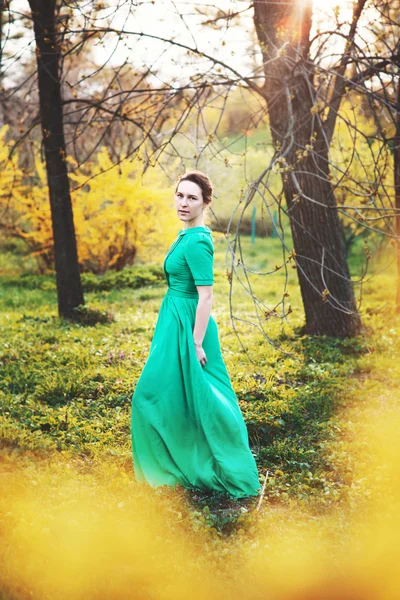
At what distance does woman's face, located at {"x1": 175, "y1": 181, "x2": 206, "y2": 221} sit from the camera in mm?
3367

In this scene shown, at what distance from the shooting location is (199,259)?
3.30 m

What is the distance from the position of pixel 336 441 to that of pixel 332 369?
1533mm

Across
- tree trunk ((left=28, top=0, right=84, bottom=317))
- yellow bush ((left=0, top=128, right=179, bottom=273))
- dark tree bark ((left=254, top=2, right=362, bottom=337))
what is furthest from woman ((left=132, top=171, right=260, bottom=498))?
yellow bush ((left=0, top=128, right=179, bottom=273))

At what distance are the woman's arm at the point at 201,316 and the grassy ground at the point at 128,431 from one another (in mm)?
620

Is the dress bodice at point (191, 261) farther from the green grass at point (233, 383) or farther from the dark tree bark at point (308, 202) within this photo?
the dark tree bark at point (308, 202)

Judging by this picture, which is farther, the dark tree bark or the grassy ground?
the dark tree bark

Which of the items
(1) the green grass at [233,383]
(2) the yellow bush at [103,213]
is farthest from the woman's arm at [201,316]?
(2) the yellow bush at [103,213]

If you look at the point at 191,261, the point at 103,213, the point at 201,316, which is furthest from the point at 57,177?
the point at 201,316

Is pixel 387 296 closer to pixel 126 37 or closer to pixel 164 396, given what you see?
pixel 126 37

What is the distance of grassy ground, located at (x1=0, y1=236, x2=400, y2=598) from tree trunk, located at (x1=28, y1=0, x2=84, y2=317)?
0.51 meters

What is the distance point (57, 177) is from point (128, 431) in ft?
13.9

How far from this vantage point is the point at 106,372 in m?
5.43

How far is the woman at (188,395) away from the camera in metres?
3.37

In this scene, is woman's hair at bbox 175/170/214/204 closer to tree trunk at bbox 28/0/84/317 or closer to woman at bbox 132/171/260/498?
woman at bbox 132/171/260/498
